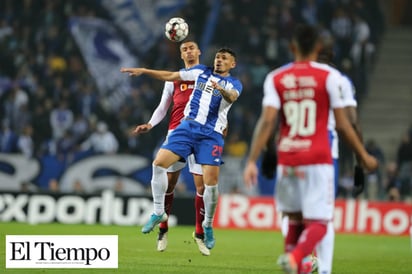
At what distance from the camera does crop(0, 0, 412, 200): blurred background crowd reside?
24.2 metres

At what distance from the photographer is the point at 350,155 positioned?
78.5 feet

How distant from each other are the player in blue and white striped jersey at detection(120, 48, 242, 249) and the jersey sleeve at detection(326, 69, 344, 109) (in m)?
3.83

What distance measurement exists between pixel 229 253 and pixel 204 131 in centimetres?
264

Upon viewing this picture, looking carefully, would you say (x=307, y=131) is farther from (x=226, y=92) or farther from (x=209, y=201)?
Result: (x=209, y=201)

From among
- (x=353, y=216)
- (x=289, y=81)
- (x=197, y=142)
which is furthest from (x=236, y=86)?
(x=353, y=216)

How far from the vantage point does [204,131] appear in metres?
12.5

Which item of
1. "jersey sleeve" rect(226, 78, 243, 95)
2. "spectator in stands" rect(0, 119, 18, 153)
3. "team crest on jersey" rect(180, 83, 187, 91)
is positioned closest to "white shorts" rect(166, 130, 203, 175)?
"team crest on jersey" rect(180, 83, 187, 91)

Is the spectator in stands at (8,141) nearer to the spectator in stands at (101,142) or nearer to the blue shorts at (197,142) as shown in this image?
the spectator in stands at (101,142)

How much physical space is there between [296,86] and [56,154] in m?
15.9

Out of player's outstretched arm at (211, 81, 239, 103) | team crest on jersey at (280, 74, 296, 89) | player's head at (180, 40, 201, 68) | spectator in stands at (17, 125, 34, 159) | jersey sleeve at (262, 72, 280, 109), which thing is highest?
player's head at (180, 40, 201, 68)

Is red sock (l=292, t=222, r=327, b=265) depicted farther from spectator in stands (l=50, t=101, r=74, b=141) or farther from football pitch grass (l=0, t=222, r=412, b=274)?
spectator in stands (l=50, t=101, r=74, b=141)

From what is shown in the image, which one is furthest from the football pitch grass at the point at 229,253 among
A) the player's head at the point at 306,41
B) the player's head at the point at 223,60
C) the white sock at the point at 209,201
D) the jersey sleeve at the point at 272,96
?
the player's head at the point at 306,41

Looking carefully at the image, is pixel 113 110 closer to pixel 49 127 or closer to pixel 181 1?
pixel 49 127

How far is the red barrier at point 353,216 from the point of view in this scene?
22.0 metres
